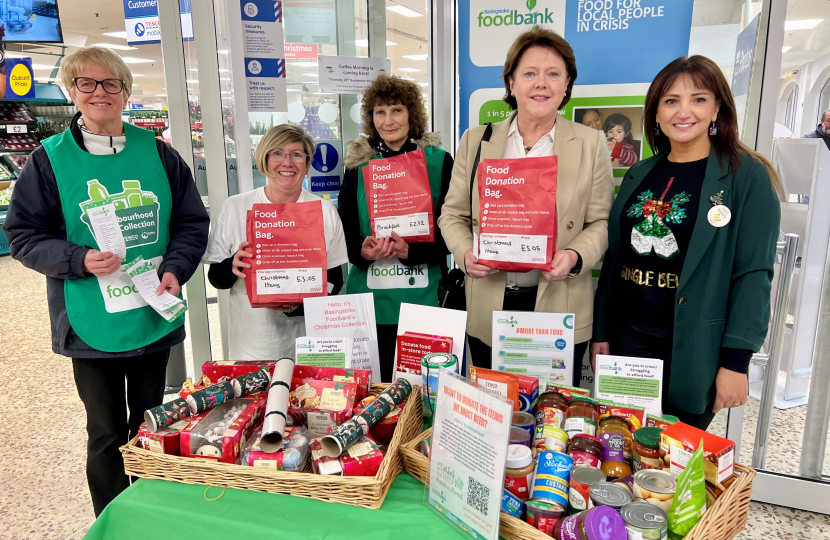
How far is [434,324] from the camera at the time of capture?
146 cm

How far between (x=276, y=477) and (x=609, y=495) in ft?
2.14

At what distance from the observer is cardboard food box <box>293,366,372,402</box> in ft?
4.58

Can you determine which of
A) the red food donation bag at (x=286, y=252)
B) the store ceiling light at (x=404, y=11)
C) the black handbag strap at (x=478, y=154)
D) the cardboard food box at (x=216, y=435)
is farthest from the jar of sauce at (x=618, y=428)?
the store ceiling light at (x=404, y=11)

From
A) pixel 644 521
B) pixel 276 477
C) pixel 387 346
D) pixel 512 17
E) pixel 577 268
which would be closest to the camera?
pixel 644 521

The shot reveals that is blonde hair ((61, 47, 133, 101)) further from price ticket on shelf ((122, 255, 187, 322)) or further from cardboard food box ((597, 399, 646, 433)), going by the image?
cardboard food box ((597, 399, 646, 433))

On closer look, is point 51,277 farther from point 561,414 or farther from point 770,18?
point 770,18

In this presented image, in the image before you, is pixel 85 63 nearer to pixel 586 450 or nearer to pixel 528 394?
pixel 528 394

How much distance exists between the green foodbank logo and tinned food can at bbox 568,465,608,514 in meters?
2.03

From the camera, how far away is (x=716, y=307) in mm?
1542

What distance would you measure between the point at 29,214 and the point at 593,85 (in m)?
2.22

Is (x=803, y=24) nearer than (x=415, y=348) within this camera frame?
No

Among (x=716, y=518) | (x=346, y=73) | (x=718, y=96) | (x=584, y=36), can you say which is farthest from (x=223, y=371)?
(x=584, y=36)

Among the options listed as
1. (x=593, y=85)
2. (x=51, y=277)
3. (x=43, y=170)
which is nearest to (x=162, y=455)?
(x=51, y=277)

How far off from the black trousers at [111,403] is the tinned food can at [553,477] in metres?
1.52
